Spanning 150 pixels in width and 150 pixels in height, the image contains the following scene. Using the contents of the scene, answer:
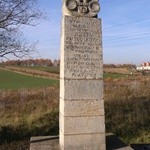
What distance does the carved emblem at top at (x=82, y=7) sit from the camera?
7.07 m

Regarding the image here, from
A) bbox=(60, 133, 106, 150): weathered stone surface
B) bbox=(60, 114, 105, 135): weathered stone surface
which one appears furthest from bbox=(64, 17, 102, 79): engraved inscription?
bbox=(60, 133, 106, 150): weathered stone surface

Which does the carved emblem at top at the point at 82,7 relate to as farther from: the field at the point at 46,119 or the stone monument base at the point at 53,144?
the field at the point at 46,119

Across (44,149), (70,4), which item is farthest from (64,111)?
(70,4)

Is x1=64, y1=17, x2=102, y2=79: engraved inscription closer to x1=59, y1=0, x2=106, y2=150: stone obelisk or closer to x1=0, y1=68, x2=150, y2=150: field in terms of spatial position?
x1=59, y1=0, x2=106, y2=150: stone obelisk

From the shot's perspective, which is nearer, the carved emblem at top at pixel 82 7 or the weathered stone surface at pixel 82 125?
the weathered stone surface at pixel 82 125

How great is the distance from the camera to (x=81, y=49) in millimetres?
7000

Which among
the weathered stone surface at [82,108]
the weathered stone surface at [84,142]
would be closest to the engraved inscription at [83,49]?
the weathered stone surface at [82,108]

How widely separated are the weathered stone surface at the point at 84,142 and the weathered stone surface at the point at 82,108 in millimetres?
457

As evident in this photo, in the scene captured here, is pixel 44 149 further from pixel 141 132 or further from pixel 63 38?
pixel 141 132

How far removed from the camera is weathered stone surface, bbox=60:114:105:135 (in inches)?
272

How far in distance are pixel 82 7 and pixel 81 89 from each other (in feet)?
5.74

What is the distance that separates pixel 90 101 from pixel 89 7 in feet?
6.60

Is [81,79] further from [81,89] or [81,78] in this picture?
[81,89]

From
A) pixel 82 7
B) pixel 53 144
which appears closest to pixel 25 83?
pixel 53 144
